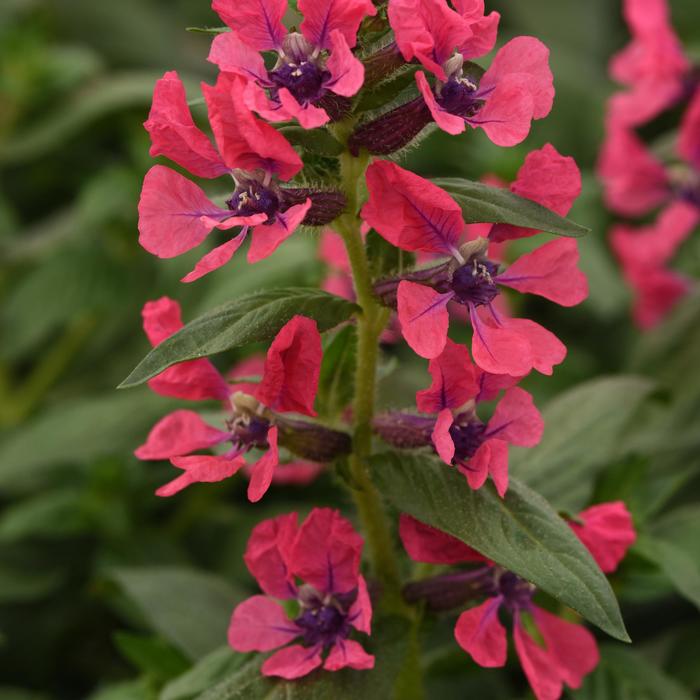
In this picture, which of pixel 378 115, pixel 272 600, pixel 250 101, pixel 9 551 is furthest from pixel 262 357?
pixel 250 101

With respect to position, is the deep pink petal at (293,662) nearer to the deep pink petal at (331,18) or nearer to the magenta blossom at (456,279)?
the magenta blossom at (456,279)

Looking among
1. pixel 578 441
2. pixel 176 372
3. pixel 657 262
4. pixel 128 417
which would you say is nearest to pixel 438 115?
pixel 176 372

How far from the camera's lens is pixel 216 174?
95cm

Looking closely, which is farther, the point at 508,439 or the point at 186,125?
the point at 508,439

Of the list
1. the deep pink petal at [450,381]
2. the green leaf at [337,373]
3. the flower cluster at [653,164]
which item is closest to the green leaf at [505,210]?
the deep pink petal at [450,381]

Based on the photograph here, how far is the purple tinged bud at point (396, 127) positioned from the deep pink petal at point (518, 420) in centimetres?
25

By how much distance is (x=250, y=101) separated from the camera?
822 mm

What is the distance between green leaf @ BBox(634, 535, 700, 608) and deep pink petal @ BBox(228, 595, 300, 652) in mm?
430

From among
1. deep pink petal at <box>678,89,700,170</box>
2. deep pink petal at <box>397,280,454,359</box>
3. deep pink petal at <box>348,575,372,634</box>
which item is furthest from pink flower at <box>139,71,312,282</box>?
deep pink petal at <box>678,89,700,170</box>

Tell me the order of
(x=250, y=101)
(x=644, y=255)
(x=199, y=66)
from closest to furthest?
(x=250, y=101) → (x=644, y=255) → (x=199, y=66)

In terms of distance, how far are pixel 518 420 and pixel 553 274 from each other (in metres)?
0.14

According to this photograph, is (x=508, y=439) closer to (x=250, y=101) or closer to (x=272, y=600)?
(x=272, y=600)

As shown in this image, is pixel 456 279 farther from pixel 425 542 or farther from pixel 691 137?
pixel 691 137

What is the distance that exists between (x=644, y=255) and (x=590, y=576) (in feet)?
3.89
